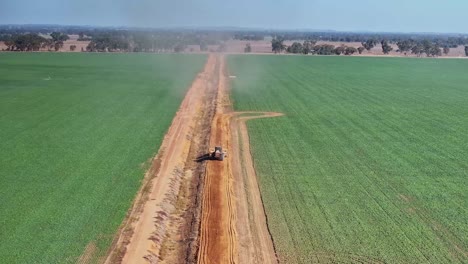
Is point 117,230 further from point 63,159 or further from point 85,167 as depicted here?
point 63,159

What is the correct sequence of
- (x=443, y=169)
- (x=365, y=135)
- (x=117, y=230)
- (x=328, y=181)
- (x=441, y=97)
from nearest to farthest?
(x=117, y=230), (x=328, y=181), (x=443, y=169), (x=365, y=135), (x=441, y=97)

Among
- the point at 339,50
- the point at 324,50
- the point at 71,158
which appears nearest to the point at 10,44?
the point at 324,50

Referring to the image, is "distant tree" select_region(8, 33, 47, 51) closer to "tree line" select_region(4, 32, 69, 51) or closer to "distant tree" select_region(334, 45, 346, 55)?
"tree line" select_region(4, 32, 69, 51)

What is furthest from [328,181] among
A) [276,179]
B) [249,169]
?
[249,169]

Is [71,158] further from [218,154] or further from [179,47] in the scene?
[179,47]

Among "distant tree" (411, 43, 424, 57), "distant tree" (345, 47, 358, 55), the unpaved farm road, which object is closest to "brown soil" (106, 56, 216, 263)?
the unpaved farm road

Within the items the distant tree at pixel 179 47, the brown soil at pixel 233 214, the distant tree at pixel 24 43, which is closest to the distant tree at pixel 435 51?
the distant tree at pixel 179 47
